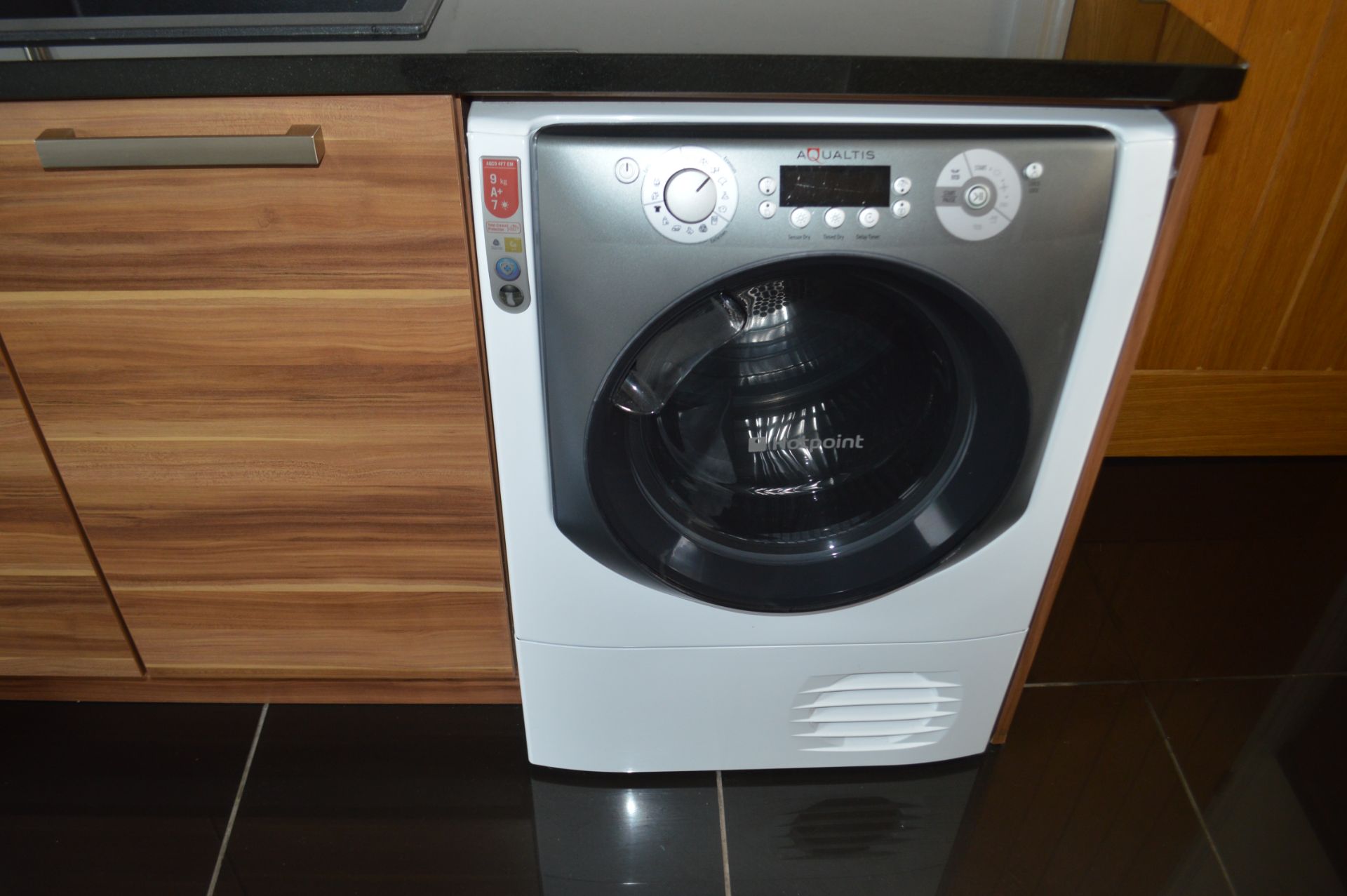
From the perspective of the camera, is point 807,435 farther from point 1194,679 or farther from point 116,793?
point 116,793

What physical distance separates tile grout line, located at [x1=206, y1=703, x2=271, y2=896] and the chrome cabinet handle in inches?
32.0

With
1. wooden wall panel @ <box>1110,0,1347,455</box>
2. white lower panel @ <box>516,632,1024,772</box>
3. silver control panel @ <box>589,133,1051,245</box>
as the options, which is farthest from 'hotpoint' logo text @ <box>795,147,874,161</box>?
wooden wall panel @ <box>1110,0,1347,455</box>

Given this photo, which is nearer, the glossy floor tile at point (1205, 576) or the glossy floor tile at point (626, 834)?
the glossy floor tile at point (626, 834)

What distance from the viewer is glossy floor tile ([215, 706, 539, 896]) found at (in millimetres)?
1231

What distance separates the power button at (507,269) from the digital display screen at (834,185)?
0.23 meters

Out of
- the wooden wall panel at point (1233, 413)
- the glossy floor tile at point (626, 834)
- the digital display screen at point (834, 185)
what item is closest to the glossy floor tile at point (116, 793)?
the glossy floor tile at point (626, 834)

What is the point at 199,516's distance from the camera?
1.12 m

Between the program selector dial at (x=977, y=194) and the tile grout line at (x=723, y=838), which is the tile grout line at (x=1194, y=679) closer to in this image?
the tile grout line at (x=723, y=838)

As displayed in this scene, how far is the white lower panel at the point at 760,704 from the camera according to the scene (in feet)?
3.84

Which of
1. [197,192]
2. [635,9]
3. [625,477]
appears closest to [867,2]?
[635,9]

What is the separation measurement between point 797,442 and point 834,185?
0.30 m

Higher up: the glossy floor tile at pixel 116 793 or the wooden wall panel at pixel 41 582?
the wooden wall panel at pixel 41 582

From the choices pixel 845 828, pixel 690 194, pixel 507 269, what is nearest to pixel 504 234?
pixel 507 269

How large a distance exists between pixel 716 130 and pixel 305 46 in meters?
0.34
